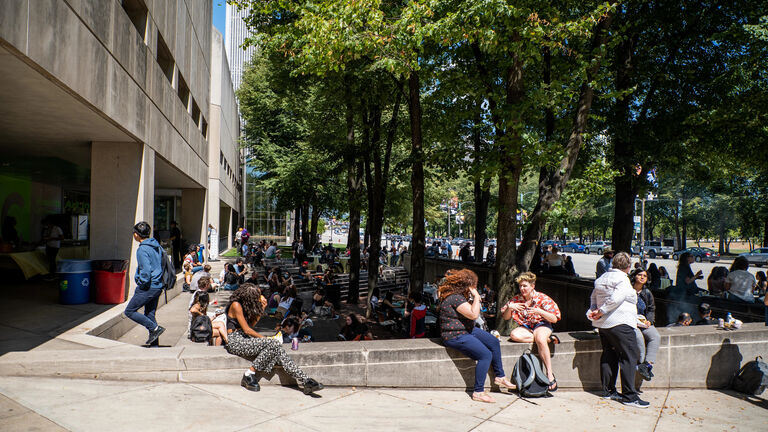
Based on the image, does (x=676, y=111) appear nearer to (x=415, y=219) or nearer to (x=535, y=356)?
(x=415, y=219)

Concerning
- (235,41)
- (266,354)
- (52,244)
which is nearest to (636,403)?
(266,354)

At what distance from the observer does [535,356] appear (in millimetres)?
5699

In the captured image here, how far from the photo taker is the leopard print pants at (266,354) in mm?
5125

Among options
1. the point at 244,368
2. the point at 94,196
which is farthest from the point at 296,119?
the point at 244,368

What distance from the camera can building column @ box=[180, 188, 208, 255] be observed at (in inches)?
846

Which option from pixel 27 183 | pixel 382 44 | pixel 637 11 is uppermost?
pixel 637 11

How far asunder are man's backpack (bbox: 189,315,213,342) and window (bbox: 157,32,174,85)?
7.97 metres

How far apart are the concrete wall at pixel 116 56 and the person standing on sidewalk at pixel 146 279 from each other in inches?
85.7

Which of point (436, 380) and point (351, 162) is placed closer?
point (436, 380)

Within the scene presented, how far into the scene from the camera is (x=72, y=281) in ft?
28.2

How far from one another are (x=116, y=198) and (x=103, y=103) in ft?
9.73

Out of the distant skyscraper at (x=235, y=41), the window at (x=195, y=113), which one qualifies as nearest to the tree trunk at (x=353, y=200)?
the window at (x=195, y=113)

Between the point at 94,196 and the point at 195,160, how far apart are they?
883cm

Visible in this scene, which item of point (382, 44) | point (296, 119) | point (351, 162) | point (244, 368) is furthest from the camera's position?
point (296, 119)
